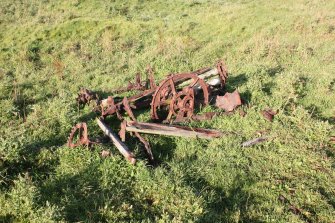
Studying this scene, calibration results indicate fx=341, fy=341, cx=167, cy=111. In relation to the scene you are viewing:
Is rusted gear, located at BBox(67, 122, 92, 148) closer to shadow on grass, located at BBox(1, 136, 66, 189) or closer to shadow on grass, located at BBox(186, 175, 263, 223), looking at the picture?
shadow on grass, located at BBox(1, 136, 66, 189)

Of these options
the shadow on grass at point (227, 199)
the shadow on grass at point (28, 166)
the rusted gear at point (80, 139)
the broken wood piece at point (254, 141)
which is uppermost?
the rusted gear at point (80, 139)

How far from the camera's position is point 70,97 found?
10.2 meters

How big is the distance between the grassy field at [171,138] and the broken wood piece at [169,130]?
0.21 meters

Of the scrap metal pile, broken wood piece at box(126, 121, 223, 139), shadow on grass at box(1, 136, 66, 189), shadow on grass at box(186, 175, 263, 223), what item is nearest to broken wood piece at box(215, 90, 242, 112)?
the scrap metal pile

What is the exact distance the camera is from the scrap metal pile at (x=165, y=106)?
8.01 metres

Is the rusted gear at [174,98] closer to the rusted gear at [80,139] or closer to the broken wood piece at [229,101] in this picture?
the broken wood piece at [229,101]

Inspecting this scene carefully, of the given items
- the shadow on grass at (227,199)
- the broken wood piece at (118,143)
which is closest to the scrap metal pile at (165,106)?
the broken wood piece at (118,143)

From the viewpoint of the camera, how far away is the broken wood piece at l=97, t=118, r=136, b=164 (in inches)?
279

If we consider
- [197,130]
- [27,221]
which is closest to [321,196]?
→ [197,130]

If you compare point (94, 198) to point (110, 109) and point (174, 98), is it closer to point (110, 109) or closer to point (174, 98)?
point (110, 109)

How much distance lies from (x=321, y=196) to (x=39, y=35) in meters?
14.0

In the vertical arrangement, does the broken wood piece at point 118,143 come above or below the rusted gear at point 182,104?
below

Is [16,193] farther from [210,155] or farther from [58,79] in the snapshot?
[58,79]

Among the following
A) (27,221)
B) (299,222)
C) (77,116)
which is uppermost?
(77,116)
